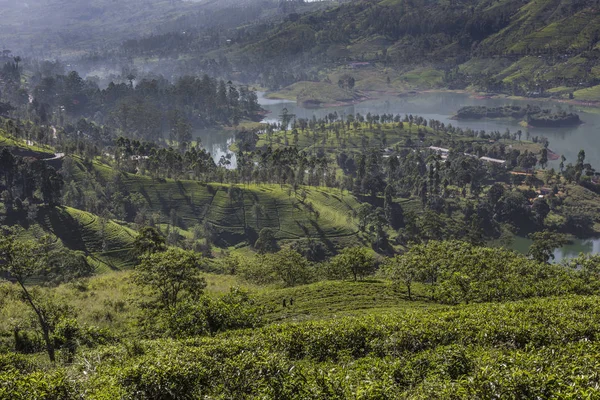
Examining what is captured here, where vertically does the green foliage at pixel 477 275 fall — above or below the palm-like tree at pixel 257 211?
above

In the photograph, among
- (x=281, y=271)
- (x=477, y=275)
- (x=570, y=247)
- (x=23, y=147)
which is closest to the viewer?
(x=477, y=275)

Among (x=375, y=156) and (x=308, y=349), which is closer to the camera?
(x=308, y=349)

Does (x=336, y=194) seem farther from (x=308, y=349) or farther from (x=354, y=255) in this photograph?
(x=308, y=349)

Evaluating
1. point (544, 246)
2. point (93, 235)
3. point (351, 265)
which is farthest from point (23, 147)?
point (544, 246)

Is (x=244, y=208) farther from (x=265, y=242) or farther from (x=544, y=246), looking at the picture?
(x=544, y=246)

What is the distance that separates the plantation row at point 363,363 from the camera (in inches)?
741

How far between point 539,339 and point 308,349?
45.6 feet

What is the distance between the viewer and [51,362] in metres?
29.9

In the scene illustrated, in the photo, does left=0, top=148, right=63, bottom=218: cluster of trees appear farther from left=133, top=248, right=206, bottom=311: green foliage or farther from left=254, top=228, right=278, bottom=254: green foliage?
left=133, top=248, right=206, bottom=311: green foliage

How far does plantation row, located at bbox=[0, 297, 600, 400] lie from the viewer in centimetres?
1881

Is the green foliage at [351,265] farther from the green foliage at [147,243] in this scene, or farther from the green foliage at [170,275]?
the green foliage at [147,243]

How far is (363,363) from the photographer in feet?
80.1

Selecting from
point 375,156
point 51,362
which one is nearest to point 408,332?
point 51,362

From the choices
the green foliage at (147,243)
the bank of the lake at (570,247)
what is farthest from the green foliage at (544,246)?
the green foliage at (147,243)
